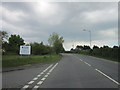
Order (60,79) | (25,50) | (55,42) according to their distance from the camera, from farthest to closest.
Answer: (55,42), (25,50), (60,79)

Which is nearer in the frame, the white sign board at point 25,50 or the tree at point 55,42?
the white sign board at point 25,50

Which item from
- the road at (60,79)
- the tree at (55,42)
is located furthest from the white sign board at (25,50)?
the tree at (55,42)

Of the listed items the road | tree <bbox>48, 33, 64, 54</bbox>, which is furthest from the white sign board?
tree <bbox>48, 33, 64, 54</bbox>

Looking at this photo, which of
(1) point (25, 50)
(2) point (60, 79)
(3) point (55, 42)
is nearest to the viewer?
(2) point (60, 79)

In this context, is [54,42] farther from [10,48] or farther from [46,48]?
[10,48]

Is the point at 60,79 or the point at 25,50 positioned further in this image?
the point at 25,50

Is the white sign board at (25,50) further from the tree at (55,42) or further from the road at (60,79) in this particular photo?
the tree at (55,42)

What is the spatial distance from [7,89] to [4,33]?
254 feet

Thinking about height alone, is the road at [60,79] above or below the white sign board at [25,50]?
below

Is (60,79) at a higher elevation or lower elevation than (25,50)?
lower

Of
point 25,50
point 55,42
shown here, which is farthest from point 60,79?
point 55,42

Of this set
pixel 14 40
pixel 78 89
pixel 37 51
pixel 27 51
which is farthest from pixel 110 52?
pixel 14 40

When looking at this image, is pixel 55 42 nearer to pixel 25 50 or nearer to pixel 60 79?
pixel 25 50

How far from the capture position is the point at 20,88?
8.75 metres
